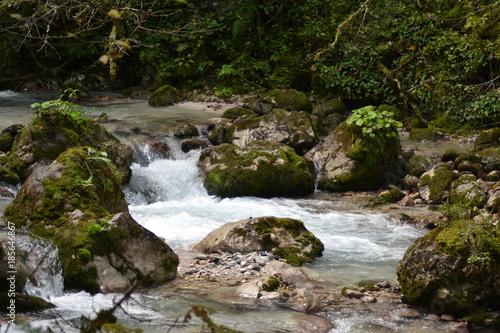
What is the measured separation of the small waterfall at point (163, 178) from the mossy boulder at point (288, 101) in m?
3.09

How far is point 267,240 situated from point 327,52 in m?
10.3

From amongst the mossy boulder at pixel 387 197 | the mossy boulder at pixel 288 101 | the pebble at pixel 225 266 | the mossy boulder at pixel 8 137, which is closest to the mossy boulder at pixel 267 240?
the pebble at pixel 225 266

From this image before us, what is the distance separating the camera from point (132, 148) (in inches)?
430

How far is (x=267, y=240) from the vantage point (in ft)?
21.7

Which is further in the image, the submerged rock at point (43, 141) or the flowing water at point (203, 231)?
the submerged rock at point (43, 141)

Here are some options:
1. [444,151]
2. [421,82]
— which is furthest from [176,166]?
[421,82]

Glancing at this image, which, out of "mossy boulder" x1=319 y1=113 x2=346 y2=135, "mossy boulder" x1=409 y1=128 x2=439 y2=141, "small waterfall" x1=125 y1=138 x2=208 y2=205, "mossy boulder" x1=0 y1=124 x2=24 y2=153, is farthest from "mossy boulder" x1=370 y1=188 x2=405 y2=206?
"mossy boulder" x1=0 y1=124 x2=24 y2=153

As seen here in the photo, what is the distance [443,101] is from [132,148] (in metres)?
6.62

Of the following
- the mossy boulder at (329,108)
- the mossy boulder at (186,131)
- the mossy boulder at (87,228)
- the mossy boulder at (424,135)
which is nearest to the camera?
the mossy boulder at (87,228)

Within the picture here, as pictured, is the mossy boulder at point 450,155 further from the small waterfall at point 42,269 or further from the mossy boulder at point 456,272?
the small waterfall at point 42,269

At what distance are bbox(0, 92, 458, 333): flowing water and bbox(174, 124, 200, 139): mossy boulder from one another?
347mm

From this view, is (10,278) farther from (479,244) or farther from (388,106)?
(388,106)

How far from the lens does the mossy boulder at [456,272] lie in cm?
488

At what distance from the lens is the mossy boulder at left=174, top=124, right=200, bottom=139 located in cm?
1184
